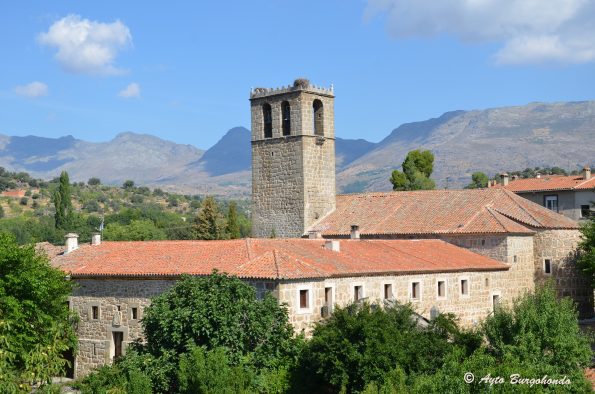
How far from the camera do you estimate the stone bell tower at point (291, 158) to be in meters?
48.9

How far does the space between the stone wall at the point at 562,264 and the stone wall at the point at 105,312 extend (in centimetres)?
1938

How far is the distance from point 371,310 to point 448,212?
15699 mm

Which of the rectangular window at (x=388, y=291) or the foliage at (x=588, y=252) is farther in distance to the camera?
the foliage at (x=588, y=252)

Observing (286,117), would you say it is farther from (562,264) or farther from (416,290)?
(416,290)

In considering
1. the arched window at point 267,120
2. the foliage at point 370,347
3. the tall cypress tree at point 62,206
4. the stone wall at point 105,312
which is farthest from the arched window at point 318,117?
the tall cypress tree at point 62,206

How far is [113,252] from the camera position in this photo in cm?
3588

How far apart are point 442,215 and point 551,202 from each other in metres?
19.6

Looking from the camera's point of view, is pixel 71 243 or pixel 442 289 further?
pixel 71 243

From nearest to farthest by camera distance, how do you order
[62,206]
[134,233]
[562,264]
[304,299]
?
[304,299] < [562,264] < [134,233] < [62,206]

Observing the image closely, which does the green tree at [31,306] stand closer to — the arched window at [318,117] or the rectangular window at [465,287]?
the rectangular window at [465,287]

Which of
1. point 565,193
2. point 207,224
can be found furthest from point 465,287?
point 207,224

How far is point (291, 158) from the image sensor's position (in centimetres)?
4941

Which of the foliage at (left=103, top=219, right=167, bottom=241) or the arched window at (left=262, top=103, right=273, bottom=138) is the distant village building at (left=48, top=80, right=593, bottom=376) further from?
the foliage at (left=103, top=219, right=167, bottom=241)

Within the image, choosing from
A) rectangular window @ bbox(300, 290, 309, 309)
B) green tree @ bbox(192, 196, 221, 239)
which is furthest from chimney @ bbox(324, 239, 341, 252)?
green tree @ bbox(192, 196, 221, 239)
